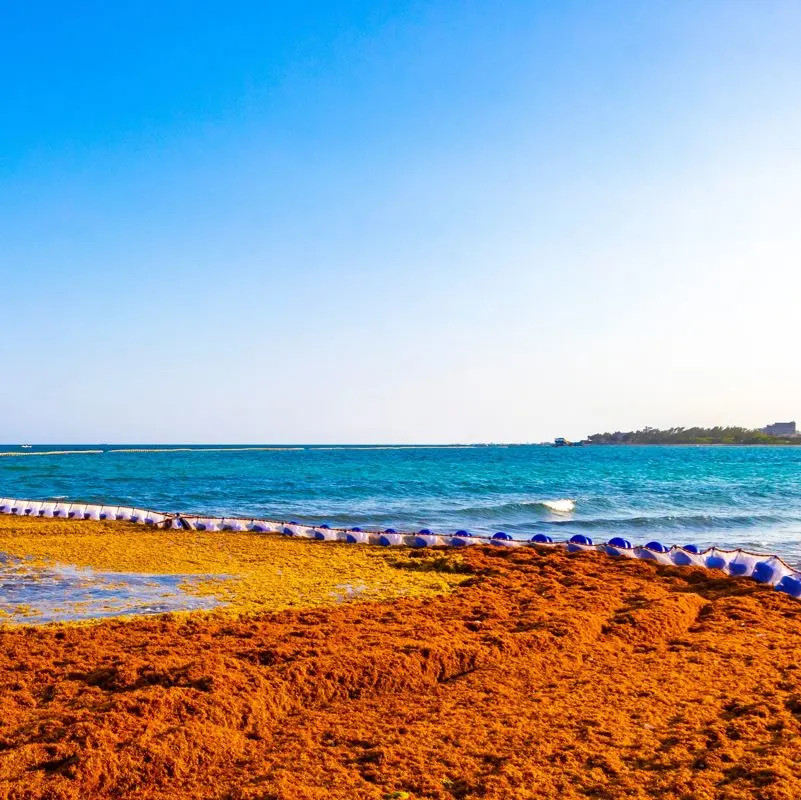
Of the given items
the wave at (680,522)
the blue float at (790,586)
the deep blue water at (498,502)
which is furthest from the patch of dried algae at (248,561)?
the wave at (680,522)

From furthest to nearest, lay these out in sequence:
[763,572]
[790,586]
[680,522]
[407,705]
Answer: [680,522] → [763,572] → [790,586] → [407,705]

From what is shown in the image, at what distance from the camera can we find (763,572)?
1261cm

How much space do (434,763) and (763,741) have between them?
110 inches

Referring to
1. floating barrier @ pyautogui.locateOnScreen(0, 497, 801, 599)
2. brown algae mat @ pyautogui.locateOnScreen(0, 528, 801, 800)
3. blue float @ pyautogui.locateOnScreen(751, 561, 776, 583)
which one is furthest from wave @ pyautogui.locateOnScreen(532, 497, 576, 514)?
brown algae mat @ pyautogui.locateOnScreen(0, 528, 801, 800)

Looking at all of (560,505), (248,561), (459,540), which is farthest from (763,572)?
(560,505)

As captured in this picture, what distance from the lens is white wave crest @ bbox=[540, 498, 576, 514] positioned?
30841 mm

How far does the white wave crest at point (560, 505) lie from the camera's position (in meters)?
30.8

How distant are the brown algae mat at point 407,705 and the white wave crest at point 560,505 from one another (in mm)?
20912

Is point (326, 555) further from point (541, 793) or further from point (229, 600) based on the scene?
point (541, 793)

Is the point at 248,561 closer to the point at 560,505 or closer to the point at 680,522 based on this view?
the point at 680,522

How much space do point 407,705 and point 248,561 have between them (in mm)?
9146

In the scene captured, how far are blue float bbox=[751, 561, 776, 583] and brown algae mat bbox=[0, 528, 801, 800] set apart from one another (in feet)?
8.64

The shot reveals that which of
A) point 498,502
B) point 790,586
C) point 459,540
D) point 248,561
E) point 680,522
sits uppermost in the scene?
point 790,586

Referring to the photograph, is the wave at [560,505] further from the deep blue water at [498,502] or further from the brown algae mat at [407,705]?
the brown algae mat at [407,705]
